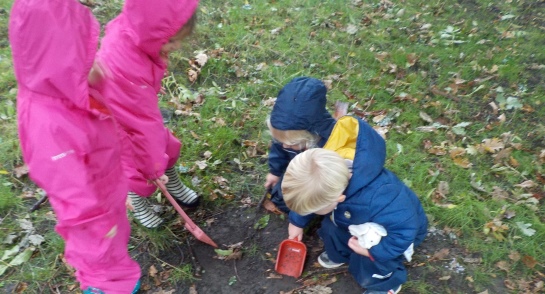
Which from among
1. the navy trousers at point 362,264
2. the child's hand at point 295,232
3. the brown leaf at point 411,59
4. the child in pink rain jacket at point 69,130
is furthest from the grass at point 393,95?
the child in pink rain jacket at point 69,130

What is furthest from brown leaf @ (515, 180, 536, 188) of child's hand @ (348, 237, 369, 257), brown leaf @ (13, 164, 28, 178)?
brown leaf @ (13, 164, 28, 178)

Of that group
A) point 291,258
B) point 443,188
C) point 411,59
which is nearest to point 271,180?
point 291,258

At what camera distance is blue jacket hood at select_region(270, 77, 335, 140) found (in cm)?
256

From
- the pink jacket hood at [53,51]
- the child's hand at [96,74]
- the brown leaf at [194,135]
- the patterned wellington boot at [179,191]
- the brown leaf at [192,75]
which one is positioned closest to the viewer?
the pink jacket hood at [53,51]

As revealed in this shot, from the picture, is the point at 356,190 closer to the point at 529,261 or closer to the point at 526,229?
the point at 529,261

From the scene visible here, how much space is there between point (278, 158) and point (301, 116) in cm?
59

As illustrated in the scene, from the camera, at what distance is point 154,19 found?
2322 millimetres

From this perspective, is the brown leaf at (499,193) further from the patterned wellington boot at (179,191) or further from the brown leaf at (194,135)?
the brown leaf at (194,135)

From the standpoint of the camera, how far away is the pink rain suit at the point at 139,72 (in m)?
2.34

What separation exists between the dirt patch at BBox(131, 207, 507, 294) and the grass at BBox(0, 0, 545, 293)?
0.30 feet

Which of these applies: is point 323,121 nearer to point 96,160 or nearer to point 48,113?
point 96,160

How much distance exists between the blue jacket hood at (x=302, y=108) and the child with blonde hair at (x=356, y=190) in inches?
6.7

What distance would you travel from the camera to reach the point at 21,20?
1731mm

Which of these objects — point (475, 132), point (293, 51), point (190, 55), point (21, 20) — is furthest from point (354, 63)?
point (21, 20)
